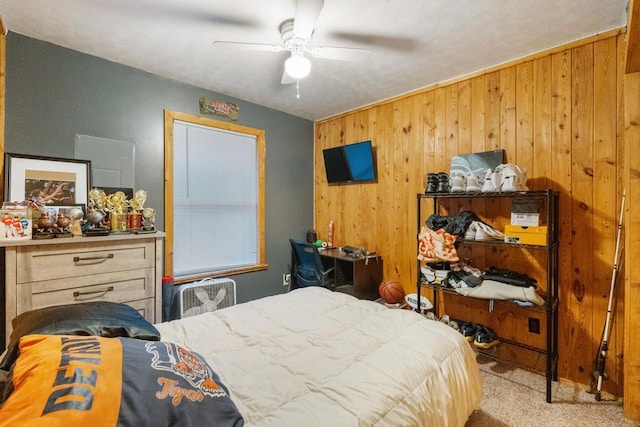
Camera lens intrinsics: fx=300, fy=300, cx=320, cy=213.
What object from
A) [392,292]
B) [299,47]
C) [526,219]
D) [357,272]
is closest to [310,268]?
[357,272]

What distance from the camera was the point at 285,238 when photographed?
3.85 meters

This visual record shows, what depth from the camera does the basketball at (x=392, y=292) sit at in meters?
3.02

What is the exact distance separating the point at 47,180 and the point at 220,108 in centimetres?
162

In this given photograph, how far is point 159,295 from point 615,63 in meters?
3.66

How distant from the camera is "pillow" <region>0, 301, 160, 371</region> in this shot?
41.1 inches

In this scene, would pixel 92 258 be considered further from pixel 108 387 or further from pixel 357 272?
pixel 357 272

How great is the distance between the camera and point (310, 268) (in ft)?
10.9

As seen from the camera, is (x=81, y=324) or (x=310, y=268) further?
(x=310, y=268)

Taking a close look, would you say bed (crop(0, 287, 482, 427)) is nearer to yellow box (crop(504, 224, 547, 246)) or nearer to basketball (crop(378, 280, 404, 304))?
yellow box (crop(504, 224, 547, 246))

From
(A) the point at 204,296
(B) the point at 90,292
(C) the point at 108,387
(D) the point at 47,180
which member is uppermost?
(D) the point at 47,180

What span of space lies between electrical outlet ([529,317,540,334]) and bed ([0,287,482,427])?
1204 millimetres

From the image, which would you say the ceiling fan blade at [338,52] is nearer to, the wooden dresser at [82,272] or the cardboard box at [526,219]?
the cardboard box at [526,219]

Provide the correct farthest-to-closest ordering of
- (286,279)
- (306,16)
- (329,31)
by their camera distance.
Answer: (286,279)
(329,31)
(306,16)

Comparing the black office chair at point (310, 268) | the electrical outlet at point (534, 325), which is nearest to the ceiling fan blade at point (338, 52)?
the black office chair at point (310, 268)
